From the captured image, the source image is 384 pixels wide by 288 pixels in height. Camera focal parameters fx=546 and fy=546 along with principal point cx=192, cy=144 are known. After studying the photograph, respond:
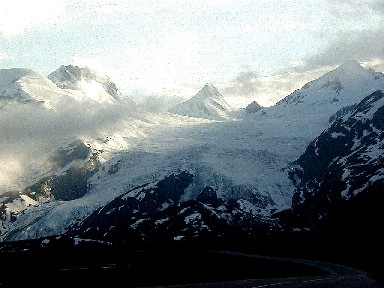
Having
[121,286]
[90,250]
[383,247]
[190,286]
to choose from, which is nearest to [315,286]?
[190,286]

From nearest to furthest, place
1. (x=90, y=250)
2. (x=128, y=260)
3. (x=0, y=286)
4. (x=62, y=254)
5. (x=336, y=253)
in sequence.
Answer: (x=0, y=286)
(x=128, y=260)
(x=62, y=254)
(x=90, y=250)
(x=336, y=253)

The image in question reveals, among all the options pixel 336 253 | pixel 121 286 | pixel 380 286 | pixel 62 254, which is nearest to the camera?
pixel 121 286

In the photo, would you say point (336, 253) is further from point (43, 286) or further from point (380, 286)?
point (43, 286)

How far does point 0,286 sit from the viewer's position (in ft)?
221

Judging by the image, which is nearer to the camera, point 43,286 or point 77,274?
point 43,286

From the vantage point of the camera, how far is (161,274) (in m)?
97.2

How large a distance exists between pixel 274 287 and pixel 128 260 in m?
77.4

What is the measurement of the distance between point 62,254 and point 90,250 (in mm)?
14912

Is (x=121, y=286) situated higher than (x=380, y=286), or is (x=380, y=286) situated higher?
(x=121, y=286)

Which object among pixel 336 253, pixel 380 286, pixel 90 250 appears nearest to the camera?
pixel 380 286

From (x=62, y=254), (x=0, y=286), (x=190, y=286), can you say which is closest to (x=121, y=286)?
(x=190, y=286)

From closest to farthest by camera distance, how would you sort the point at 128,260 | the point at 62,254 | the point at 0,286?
the point at 0,286 → the point at 128,260 → the point at 62,254

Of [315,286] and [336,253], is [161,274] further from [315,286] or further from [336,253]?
[336,253]

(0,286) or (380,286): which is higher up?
(0,286)
